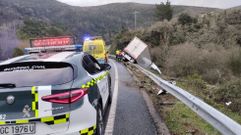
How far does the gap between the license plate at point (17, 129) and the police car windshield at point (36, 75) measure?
0.56 m

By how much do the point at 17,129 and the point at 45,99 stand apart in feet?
1.63

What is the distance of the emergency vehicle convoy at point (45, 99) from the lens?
441 centimetres

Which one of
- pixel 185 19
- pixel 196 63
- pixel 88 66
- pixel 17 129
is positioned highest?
pixel 88 66

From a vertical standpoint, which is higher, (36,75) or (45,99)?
(36,75)

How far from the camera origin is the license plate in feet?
14.4

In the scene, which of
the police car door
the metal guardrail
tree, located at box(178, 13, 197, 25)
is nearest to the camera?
the metal guardrail

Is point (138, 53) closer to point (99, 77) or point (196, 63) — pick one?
point (196, 63)

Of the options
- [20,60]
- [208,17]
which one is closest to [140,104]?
[20,60]

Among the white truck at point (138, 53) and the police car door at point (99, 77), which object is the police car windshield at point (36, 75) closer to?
the police car door at point (99, 77)

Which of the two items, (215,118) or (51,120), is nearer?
(51,120)

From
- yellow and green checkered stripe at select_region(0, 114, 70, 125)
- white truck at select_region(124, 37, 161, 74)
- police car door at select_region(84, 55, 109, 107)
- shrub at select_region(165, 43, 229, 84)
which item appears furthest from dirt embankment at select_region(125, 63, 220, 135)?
white truck at select_region(124, 37, 161, 74)

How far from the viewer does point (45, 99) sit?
4488 mm

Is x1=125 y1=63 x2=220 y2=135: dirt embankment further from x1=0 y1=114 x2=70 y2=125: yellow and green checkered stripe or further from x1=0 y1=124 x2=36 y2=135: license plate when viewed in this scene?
x1=0 y1=124 x2=36 y2=135: license plate

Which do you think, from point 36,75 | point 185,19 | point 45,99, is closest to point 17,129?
point 45,99
